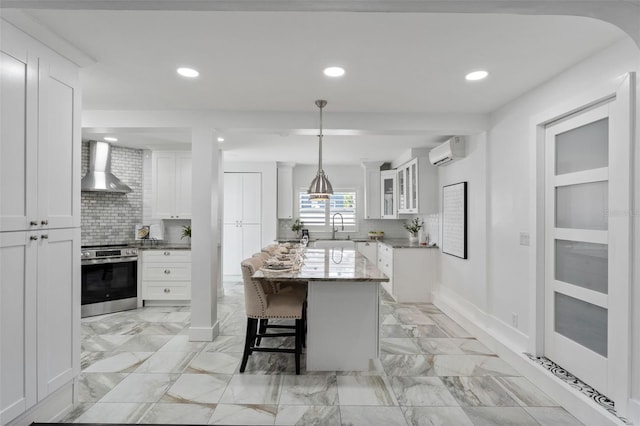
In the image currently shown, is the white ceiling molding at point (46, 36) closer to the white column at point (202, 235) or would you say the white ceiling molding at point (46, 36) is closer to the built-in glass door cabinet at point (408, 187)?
the white column at point (202, 235)

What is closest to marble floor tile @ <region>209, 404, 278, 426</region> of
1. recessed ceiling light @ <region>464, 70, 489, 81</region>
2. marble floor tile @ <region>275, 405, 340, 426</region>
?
marble floor tile @ <region>275, 405, 340, 426</region>

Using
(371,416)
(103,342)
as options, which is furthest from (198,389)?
(103,342)

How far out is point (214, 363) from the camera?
305cm

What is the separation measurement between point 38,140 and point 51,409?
5.40 ft

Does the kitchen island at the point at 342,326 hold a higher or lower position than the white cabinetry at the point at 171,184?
lower

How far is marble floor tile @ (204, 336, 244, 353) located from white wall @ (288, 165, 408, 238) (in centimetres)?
358

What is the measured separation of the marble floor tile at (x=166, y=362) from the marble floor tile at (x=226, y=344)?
206 mm

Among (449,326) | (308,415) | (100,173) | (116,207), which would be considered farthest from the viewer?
(116,207)

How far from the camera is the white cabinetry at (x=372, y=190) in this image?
6828 mm

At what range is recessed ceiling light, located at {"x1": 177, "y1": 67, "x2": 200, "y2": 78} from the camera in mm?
2545

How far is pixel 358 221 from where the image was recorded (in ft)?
23.8

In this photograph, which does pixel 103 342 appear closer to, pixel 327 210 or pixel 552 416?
pixel 552 416

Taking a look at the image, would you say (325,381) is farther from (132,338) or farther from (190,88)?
(190,88)

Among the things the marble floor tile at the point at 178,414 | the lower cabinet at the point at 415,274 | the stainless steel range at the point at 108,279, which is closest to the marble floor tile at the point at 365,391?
the marble floor tile at the point at 178,414
